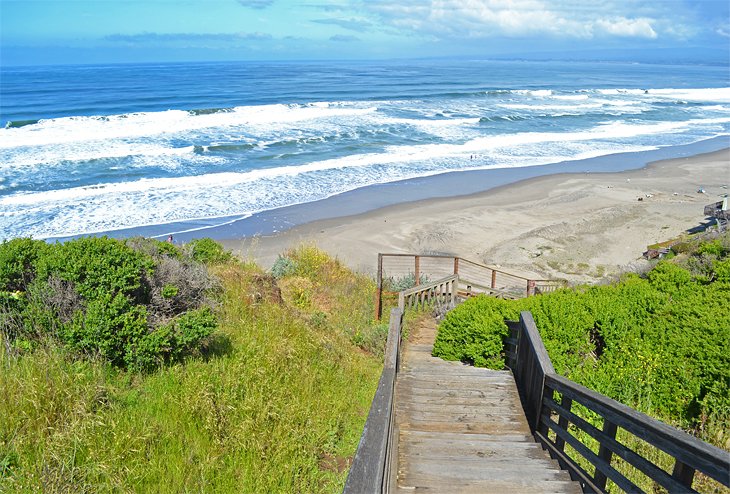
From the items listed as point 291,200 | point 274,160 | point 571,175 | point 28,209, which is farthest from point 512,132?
point 28,209

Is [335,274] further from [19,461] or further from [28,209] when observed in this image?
[28,209]

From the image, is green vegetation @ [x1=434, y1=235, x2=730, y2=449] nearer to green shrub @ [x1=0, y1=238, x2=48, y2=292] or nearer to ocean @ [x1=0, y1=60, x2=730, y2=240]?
green shrub @ [x1=0, y1=238, x2=48, y2=292]

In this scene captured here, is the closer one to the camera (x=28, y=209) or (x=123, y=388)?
(x=123, y=388)

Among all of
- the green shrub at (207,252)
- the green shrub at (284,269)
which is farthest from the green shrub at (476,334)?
the green shrub at (284,269)

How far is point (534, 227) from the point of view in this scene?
910 inches

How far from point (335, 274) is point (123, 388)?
915cm

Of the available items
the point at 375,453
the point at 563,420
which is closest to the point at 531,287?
the point at 563,420

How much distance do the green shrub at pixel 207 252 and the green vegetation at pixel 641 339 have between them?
6074 millimetres

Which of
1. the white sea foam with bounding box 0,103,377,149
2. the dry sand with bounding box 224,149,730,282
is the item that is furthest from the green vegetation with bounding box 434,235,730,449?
the white sea foam with bounding box 0,103,377,149

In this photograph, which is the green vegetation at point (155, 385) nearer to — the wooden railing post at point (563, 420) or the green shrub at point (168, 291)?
the green shrub at point (168, 291)

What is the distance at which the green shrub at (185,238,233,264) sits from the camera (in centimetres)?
1234

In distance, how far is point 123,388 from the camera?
576 centimetres

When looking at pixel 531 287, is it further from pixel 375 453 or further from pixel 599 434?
pixel 375 453

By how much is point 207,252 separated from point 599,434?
10.1 metres
